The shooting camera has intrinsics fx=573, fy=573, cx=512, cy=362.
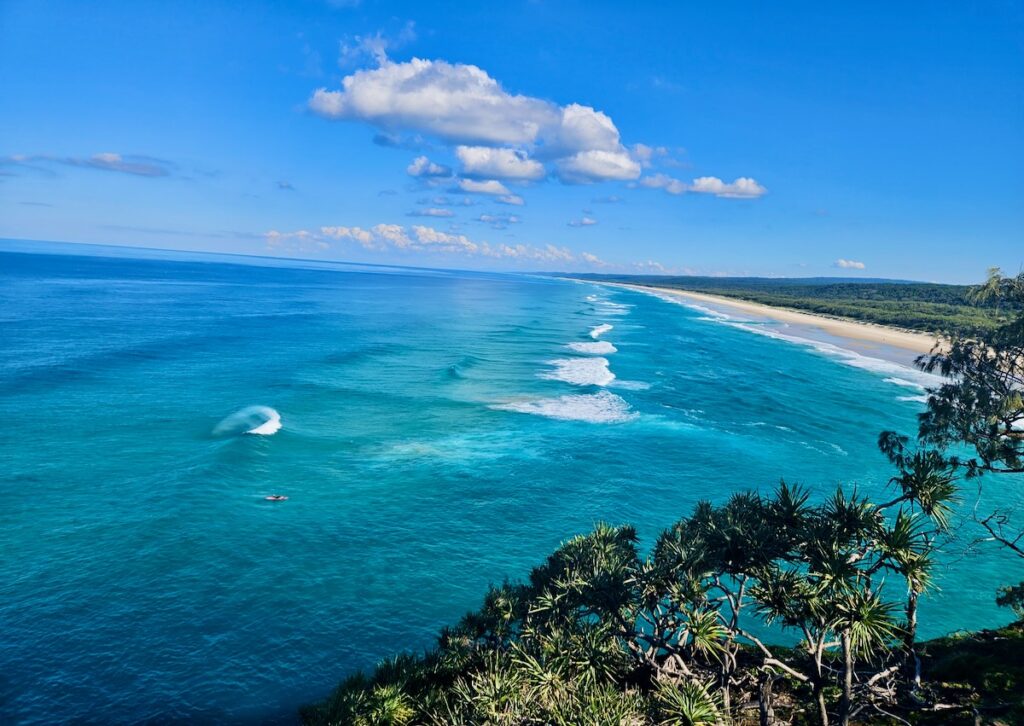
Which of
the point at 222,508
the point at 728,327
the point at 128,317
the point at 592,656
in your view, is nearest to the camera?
the point at 592,656

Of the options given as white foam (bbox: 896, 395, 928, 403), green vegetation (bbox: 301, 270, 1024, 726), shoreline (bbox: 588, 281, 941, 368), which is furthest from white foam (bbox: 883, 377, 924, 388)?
green vegetation (bbox: 301, 270, 1024, 726)

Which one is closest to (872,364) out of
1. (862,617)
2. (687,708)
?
(862,617)

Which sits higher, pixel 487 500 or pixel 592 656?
pixel 592 656

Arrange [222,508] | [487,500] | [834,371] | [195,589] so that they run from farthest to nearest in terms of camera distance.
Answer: [834,371] < [487,500] < [222,508] < [195,589]

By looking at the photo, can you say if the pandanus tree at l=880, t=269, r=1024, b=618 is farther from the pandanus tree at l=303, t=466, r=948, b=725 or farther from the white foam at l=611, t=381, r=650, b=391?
the white foam at l=611, t=381, r=650, b=391

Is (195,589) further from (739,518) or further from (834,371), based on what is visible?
(834,371)

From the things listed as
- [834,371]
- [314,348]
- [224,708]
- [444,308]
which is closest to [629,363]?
[834,371]
